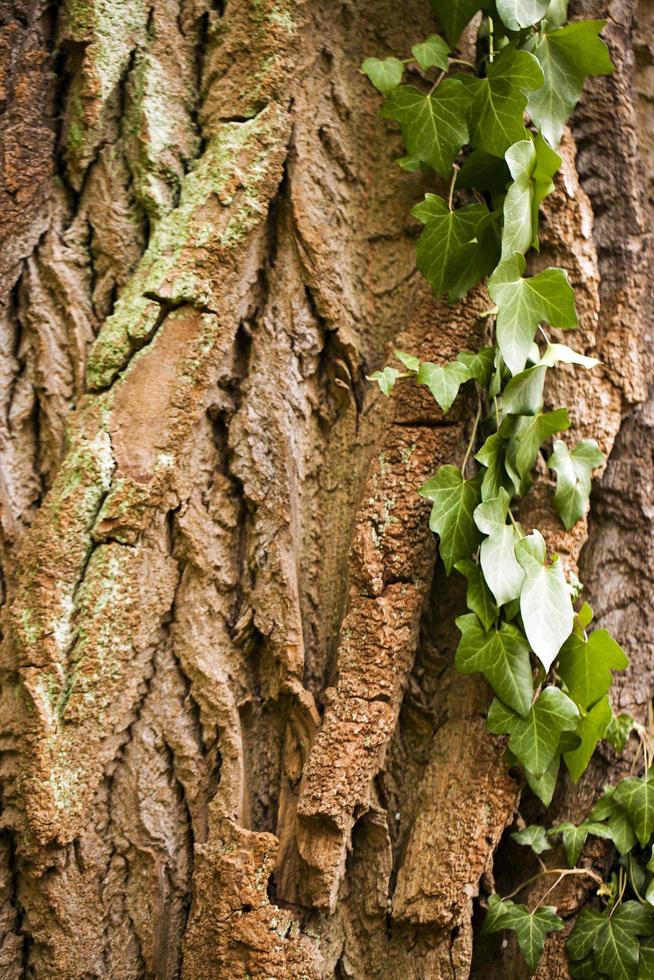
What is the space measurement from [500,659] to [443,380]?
37 cm

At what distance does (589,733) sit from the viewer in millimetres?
982

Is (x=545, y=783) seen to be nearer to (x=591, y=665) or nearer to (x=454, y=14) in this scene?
(x=591, y=665)

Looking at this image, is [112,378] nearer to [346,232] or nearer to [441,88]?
[346,232]

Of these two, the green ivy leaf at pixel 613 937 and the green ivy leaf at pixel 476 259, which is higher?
the green ivy leaf at pixel 476 259

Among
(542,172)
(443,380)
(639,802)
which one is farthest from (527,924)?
(542,172)

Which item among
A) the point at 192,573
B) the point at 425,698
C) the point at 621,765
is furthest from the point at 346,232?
the point at 621,765

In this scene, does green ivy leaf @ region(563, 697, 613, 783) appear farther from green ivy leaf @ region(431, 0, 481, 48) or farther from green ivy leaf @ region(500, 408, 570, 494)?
green ivy leaf @ region(431, 0, 481, 48)

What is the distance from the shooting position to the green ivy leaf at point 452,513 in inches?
37.4

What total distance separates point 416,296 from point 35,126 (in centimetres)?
61

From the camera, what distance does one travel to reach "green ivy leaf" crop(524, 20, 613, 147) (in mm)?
1030

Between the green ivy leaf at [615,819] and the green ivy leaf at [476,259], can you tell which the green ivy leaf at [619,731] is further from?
the green ivy leaf at [476,259]

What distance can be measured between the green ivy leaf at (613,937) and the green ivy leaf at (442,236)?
87 centimetres

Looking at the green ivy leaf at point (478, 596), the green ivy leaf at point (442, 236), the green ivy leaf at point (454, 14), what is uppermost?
the green ivy leaf at point (454, 14)

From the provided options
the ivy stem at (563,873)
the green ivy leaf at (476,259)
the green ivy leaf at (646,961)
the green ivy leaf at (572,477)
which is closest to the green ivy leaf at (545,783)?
the ivy stem at (563,873)
